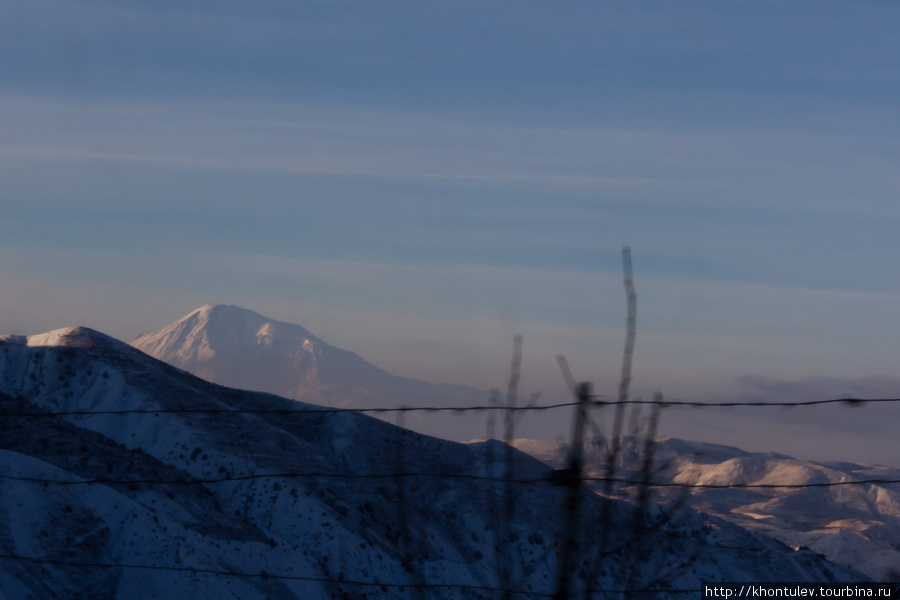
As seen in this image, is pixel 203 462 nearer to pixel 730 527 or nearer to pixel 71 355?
pixel 71 355

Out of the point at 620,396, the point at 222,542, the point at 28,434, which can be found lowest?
the point at 222,542

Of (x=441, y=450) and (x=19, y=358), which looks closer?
(x=19, y=358)

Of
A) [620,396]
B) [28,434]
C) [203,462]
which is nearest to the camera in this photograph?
[620,396]

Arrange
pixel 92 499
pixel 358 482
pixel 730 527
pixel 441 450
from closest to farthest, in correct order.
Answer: pixel 92 499
pixel 358 482
pixel 441 450
pixel 730 527

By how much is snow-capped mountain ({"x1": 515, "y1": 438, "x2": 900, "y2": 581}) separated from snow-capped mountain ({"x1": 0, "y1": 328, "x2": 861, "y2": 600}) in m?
26.4

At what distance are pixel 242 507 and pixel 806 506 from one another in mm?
131782

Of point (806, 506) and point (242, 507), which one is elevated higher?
point (242, 507)

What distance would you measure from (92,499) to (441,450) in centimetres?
2973

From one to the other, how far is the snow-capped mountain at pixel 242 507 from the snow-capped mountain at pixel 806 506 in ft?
86.8

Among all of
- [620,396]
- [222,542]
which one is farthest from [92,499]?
[620,396]

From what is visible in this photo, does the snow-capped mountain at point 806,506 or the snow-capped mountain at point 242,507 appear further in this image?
the snow-capped mountain at point 806,506

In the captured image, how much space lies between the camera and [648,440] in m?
4.89

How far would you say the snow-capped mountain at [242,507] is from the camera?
66.3 feet

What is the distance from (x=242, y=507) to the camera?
106 feet
